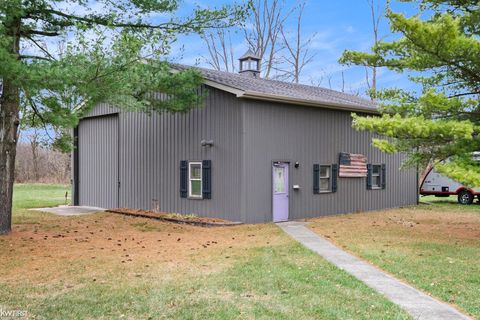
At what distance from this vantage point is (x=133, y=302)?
5.40 meters

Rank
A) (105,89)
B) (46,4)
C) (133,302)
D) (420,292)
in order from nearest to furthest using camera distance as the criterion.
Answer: (133,302) < (420,292) < (105,89) < (46,4)

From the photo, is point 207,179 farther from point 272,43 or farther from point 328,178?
point 272,43

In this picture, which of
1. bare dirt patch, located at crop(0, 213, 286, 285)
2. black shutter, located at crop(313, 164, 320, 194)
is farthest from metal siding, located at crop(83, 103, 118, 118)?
black shutter, located at crop(313, 164, 320, 194)

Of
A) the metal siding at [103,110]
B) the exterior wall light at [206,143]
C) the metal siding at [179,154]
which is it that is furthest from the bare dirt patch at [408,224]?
the metal siding at [103,110]

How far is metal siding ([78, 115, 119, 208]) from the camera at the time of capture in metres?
17.1

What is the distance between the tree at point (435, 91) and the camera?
859 centimetres

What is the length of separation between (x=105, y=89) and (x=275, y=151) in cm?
544

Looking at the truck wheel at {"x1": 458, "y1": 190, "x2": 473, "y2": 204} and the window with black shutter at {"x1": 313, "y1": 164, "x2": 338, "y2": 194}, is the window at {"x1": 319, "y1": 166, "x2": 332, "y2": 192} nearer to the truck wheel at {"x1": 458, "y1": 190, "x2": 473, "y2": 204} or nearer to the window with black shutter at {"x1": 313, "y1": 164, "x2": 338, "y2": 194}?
the window with black shutter at {"x1": 313, "y1": 164, "x2": 338, "y2": 194}

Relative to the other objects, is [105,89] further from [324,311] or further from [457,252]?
[457,252]

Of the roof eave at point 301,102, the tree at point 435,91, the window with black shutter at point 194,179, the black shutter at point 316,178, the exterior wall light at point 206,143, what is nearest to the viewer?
the tree at point 435,91

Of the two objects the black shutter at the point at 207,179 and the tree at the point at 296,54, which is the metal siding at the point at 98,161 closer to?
the black shutter at the point at 207,179

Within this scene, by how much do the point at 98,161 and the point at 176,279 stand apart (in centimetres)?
1243

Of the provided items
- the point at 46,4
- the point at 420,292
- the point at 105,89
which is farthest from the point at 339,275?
the point at 46,4

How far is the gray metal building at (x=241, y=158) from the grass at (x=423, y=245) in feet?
4.06
